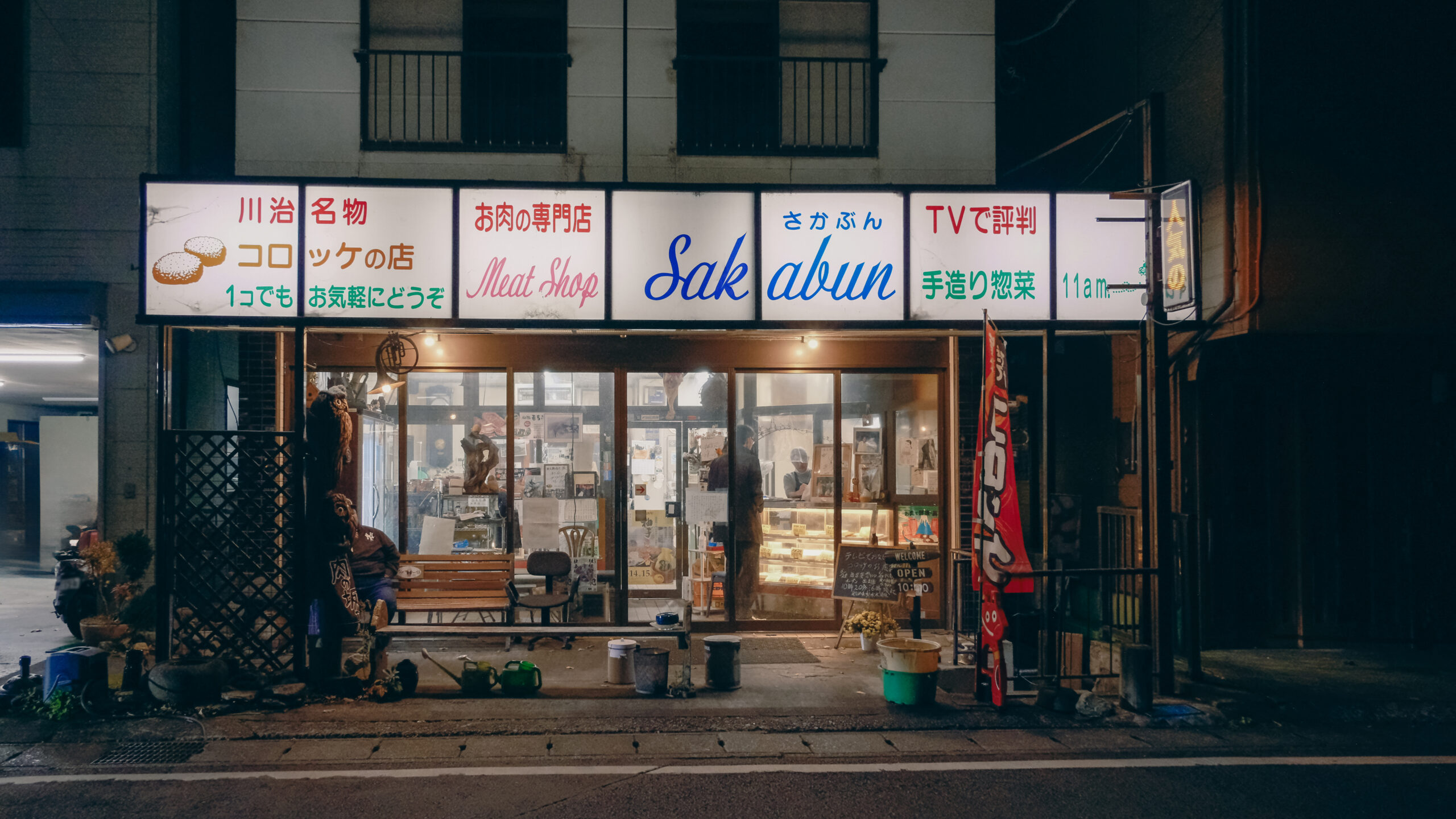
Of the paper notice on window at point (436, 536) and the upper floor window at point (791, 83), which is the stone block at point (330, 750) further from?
the upper floor window at point (791, 83)

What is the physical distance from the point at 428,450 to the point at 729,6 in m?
6.78

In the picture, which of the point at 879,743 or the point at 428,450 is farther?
the point at 428,450

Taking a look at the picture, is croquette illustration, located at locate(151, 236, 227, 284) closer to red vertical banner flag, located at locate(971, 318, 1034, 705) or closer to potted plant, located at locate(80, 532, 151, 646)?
potted plant, located at locate(80, 532, 151, 646)

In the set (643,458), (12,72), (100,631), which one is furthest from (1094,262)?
(12,72)

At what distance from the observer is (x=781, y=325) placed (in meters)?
8.63

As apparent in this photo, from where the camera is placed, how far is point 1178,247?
27.1 feet

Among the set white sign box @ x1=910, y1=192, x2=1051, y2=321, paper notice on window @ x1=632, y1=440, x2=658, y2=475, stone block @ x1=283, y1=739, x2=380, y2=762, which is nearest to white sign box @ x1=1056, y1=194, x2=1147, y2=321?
white sign box @ x1=910, y1=192, x2=1051, y2=321

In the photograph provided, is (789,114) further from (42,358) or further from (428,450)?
(42,358)

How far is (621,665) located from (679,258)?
406cm

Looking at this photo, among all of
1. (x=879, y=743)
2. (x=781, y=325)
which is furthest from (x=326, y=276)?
(x=879, y=743)

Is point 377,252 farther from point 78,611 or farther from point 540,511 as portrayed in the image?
point 78,611

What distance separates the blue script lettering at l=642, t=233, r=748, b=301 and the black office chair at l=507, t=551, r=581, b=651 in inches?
139

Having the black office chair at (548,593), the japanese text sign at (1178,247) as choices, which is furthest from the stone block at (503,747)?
the japanese text sign at (1178,247)

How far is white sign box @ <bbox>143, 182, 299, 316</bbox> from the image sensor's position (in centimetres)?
815
